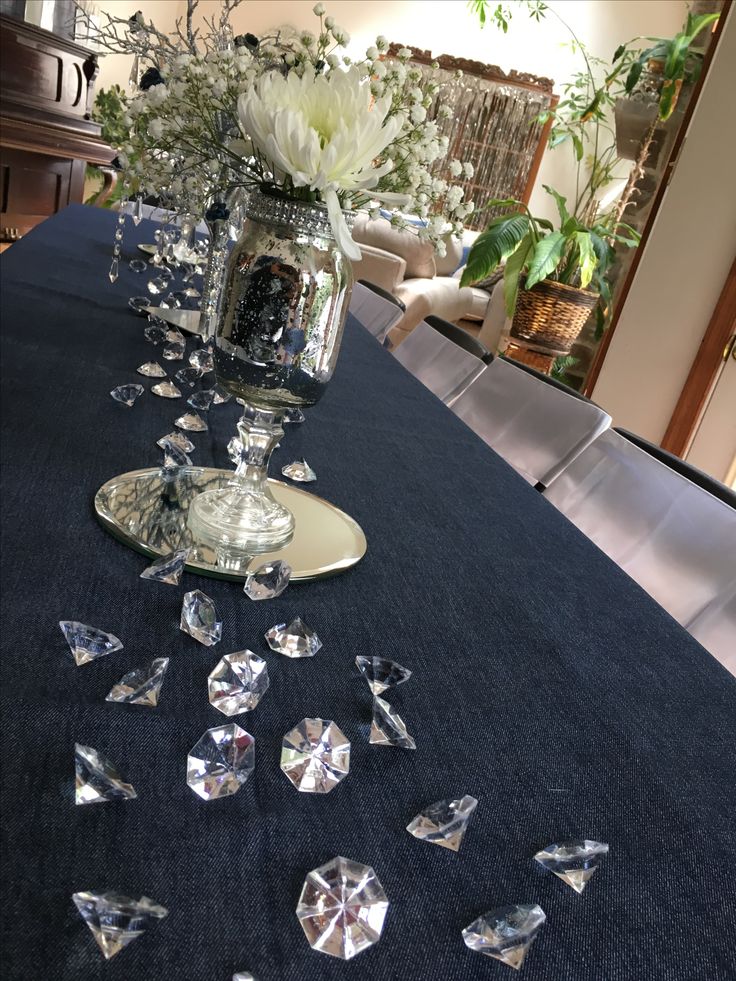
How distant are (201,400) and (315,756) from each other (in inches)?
29.7

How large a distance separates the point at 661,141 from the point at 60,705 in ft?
17.2

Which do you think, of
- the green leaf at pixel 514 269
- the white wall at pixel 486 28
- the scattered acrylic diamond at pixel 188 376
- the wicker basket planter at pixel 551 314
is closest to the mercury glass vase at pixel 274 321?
the scattered acrylic diamond at pixel 188 376

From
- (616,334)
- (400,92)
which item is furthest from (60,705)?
(616,334)

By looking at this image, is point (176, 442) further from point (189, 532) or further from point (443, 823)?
point (443, 823)

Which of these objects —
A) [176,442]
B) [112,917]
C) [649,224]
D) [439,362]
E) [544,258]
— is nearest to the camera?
[112,917]

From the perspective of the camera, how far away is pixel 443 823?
0.50 metres

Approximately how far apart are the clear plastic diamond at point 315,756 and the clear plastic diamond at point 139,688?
0.09 meters

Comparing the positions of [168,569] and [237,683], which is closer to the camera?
[237,683]

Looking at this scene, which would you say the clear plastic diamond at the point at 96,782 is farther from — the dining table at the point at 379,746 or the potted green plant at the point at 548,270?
the potted green plant at the point at 548,270

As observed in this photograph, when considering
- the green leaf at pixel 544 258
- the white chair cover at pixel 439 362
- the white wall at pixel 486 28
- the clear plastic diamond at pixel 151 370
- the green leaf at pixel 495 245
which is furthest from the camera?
the white wall at pixel 486 28

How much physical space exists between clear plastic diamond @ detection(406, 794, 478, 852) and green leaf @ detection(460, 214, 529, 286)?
4332 millimetres

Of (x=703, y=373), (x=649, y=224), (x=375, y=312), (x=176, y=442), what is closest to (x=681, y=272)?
(x=703, y=373)

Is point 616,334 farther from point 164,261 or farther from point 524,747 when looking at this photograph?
point 524,747

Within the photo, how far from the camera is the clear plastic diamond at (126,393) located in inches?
43.9
